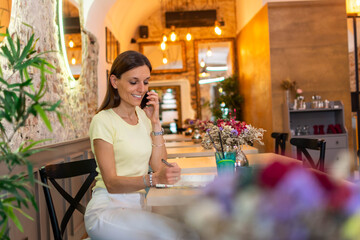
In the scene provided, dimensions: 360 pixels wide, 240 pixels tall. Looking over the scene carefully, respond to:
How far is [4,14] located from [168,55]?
8.74 m


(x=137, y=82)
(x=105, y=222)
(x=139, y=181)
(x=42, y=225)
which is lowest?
(x=42, y=225)

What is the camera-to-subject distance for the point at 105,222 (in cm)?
164

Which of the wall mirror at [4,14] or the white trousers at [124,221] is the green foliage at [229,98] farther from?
the white trousers at [124,221]

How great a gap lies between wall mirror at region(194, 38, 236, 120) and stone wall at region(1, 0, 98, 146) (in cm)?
554

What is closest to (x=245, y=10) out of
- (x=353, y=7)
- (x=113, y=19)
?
(x=353, y=7)

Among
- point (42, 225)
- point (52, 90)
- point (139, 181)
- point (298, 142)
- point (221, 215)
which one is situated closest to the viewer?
point (221, 215)

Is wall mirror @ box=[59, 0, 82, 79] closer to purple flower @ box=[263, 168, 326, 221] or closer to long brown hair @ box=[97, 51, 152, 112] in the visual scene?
long brown hair @ box=[97, 51, 152, 112]

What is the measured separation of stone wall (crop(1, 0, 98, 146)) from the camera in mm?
3066

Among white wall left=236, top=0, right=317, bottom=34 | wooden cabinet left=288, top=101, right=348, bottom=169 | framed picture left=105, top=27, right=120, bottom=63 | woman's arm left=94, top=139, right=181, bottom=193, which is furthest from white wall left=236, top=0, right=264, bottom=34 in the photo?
woman's arm left=94, top=139, right=181, bottom=193

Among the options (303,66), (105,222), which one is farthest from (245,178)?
(303,66)

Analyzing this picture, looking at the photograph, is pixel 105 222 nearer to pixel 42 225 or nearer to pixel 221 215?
pixel 221 215

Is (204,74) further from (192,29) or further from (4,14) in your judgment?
(4,14)

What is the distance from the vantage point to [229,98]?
10680mm

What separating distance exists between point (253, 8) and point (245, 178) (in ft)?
29.1
